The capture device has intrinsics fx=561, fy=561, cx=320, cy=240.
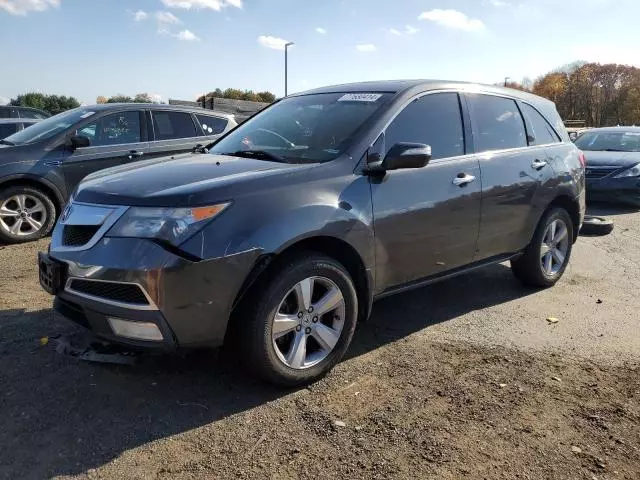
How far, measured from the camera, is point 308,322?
332cm

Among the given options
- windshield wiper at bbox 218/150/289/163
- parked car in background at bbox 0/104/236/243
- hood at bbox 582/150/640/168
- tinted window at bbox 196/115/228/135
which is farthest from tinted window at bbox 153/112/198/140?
hood at bbox 582/150/640/168

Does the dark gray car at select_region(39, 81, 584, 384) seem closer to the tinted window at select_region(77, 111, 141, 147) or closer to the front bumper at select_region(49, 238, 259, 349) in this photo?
the front bumper at select_region(49, 238, 259, 349)

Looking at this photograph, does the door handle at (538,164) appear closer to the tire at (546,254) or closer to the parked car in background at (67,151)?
the tire at (546,254)

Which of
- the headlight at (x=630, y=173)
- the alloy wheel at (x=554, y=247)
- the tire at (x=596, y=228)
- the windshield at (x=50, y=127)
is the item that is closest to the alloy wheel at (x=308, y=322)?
the alloy wheel at (x=554, y=247)

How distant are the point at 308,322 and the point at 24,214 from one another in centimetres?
496

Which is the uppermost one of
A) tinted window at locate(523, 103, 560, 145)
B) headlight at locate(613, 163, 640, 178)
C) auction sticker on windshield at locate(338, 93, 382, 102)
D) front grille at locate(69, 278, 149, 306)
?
auction sticker on windshield at locate(338, 93, 382, 102)

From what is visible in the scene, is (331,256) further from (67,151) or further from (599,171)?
(599,171)

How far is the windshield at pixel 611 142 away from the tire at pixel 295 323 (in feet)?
33.3

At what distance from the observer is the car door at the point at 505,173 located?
445 cm

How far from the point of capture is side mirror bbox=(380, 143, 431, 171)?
11.6 feet

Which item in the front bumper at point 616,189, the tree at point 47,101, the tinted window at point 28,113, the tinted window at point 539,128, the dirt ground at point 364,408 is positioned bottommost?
the dirt ground at point 364,408

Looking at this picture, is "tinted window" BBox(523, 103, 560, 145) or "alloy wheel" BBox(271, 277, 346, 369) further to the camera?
"tinted window" BBox(523, 103, 560, 145)

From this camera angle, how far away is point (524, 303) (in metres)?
5.04

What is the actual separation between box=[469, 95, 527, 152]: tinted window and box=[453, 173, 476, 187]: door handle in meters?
0.34
